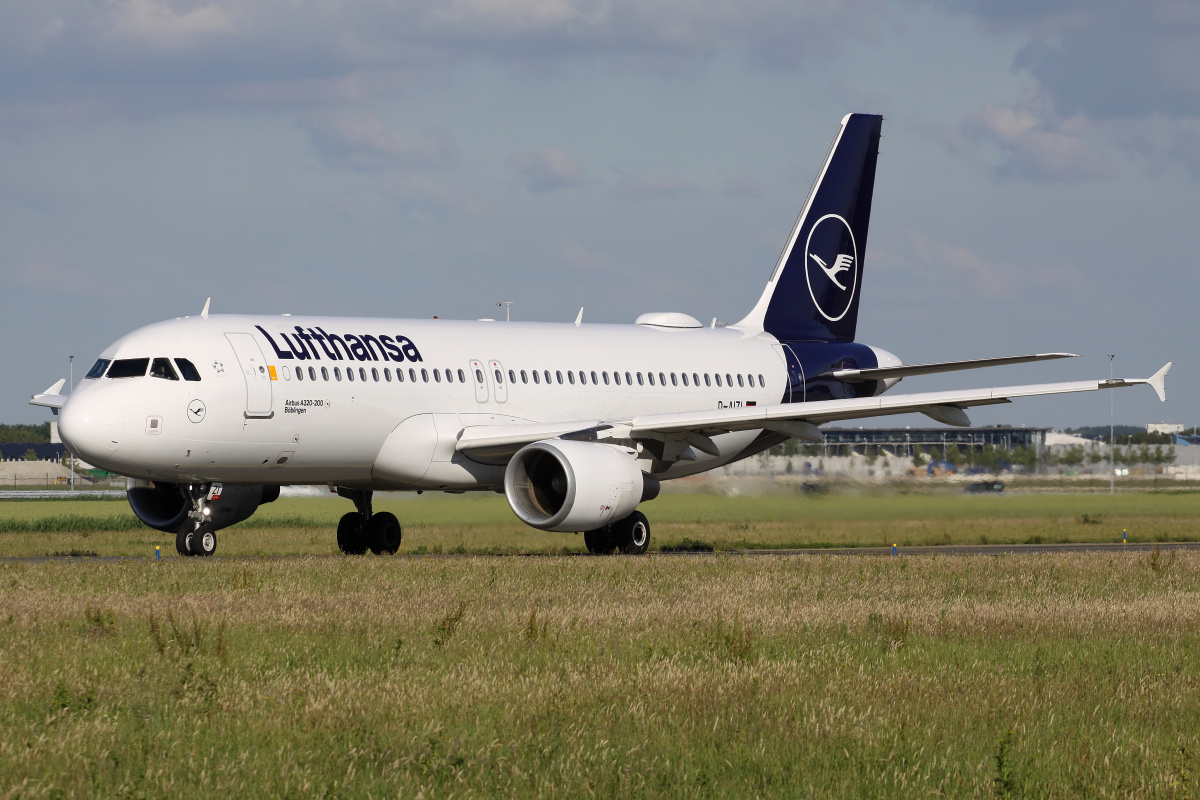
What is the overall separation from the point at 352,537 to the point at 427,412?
3472 mm

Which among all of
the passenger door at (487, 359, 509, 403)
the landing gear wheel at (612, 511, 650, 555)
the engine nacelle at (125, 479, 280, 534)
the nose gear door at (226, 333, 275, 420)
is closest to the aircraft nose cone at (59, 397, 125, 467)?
Result: the nose gear door at (226, 333, 275, 420)

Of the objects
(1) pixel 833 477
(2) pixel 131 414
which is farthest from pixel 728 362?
(2) pixel 131 414

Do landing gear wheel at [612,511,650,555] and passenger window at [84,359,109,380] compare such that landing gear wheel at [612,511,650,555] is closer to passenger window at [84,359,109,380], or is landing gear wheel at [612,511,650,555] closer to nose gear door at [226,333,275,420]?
nose gear door at [226,333,275,420]

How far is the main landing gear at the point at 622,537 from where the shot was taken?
26.9 metres

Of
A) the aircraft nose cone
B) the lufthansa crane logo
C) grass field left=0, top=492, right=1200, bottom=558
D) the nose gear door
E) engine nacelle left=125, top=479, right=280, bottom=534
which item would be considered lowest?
grass field left=0, top=492, right=1200, bottom=558

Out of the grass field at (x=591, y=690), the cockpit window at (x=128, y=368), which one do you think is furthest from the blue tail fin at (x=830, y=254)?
the grass field at (x=591, y=690)

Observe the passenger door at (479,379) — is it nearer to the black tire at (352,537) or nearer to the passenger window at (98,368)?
the black tire at (352,537)

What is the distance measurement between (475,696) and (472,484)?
53.6 feet

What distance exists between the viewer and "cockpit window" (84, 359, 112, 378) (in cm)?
2333

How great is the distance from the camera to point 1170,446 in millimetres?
40875

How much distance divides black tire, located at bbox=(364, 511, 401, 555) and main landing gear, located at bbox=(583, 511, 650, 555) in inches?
140

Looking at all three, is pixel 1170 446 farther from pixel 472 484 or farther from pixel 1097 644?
pixel 1097 644

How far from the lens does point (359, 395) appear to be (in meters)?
24.8

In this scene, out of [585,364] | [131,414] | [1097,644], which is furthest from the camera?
[585,364]
